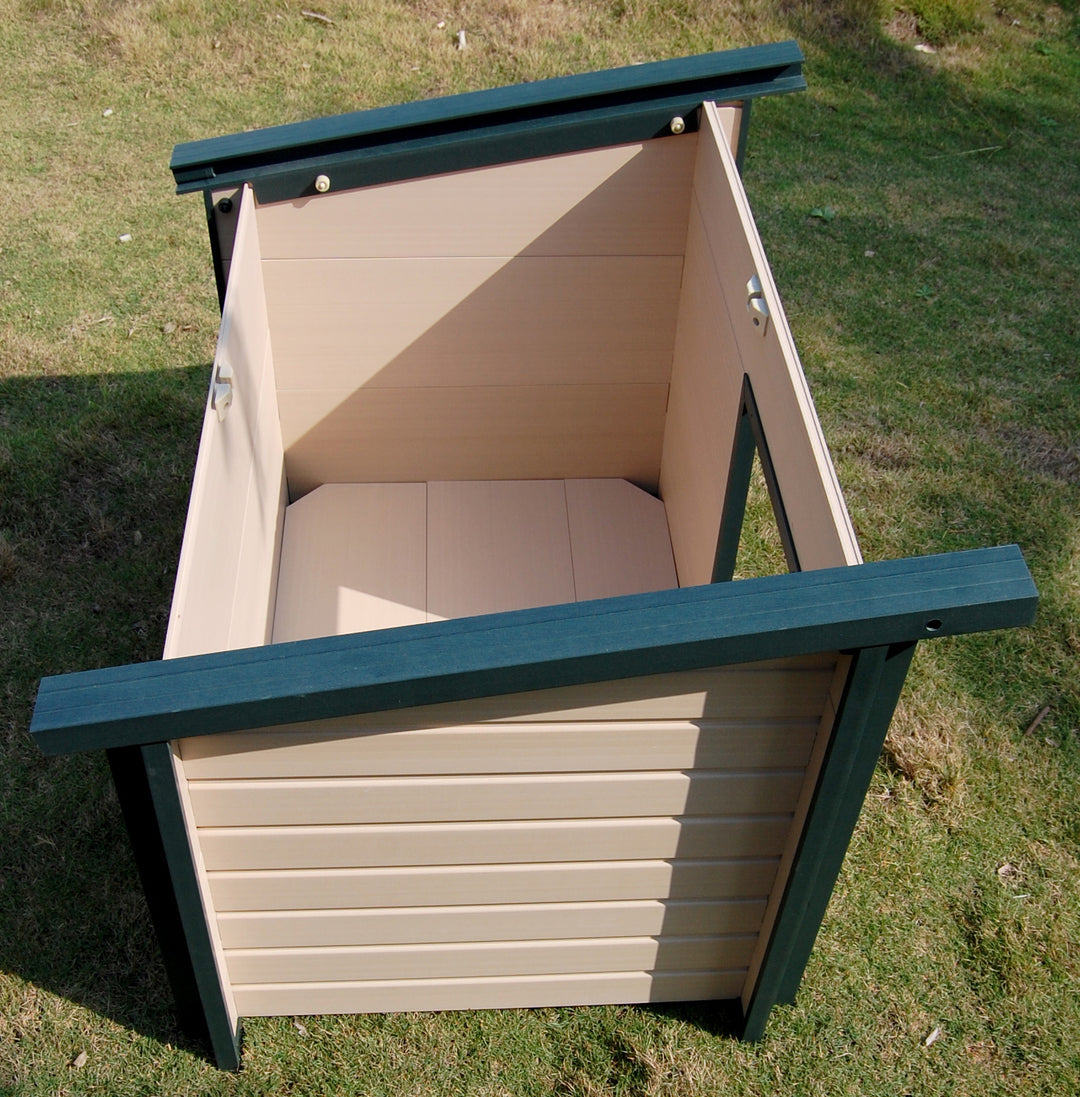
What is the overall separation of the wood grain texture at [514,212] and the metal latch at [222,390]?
3.22 feet

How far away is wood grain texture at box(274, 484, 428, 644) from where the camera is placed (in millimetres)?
3506

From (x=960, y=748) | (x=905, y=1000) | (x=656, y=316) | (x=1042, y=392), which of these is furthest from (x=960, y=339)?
(x=905, y=1000)

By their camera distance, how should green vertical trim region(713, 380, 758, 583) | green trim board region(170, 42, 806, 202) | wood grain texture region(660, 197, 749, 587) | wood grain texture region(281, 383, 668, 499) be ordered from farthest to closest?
wood grain texture region(281, 383, 668, 499), green trim board region(170, 42, 806, 202), wood grain texture region(660, 197, 749, 587), green vertical trim region(713, 380, 758, 583)

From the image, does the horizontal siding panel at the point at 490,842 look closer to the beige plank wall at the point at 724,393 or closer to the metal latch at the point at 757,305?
the beige plank wall at the point at 724,393

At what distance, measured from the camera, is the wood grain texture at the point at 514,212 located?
3.53m

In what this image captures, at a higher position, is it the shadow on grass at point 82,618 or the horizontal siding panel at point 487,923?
the horizontal siding panel at point 487,923

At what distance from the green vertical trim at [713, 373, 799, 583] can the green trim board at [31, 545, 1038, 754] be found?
60 cm

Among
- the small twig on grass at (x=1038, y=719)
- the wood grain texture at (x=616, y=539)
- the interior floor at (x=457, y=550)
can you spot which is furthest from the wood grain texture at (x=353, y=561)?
the small twig on grass at (x=1038, y=719)

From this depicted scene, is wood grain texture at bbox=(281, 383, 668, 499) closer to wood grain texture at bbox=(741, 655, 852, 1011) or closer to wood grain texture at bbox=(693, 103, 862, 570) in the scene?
wood grain texture at bbox=(693, 103, 862, 570)

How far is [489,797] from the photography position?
7.84 ft

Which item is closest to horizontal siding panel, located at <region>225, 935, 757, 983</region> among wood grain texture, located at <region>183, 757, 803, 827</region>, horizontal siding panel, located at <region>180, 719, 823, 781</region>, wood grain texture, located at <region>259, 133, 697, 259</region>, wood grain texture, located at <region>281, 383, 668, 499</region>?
wood grain texture, located at <region>183, 757, 803, 827</region>

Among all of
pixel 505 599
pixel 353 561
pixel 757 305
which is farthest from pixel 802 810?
pixel 353 561

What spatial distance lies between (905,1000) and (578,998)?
84 cm

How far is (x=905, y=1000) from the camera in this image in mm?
2975
